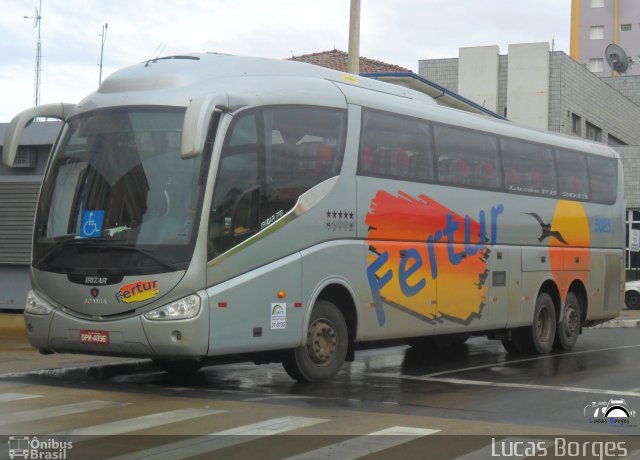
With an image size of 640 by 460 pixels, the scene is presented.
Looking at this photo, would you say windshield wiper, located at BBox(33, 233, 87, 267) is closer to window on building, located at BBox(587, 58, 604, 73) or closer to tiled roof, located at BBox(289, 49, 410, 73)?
tiled roof, located at BBox(289, 49, 410, 73)

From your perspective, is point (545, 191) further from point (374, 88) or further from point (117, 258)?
point (117, 258)

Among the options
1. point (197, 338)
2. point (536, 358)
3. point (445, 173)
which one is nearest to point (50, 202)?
point (197, 338)

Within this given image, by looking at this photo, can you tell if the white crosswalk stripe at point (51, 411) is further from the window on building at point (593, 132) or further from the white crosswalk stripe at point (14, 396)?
the window on building at point (593, 132)

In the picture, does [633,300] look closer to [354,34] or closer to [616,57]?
[354,34]

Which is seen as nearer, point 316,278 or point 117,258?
point 117,258

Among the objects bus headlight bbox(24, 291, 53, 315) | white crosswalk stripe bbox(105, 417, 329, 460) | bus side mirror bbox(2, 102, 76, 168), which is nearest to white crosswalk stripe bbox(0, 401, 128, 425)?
bus headlight bbox(24, 291, 53, 315)

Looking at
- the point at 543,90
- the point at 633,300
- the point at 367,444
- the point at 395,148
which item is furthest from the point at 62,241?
the point at 543,90

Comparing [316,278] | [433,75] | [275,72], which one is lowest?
[316,278]

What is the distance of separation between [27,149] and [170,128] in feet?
32.8

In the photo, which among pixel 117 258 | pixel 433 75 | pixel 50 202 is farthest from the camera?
pixel 433 75

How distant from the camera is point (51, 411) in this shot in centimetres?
956

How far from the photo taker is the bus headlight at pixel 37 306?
1146cm

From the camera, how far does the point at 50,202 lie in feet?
38.2

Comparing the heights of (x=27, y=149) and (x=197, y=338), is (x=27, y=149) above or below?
above
